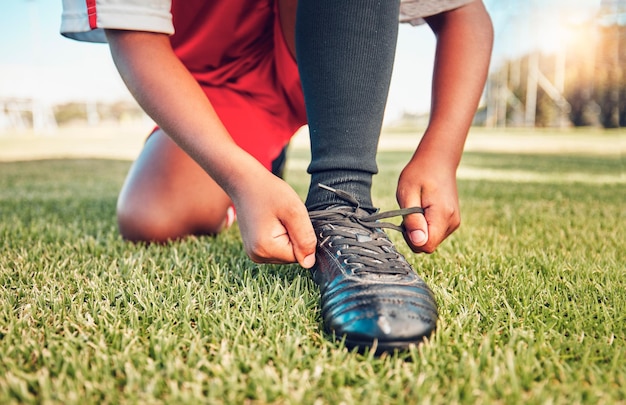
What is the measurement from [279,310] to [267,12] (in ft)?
3.69

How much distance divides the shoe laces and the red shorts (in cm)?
77

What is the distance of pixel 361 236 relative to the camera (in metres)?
0.97

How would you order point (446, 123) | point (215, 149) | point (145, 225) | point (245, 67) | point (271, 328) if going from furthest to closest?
point (245, 67)
point (145, 225)
point (446, 123)
point (215, 149)
point (271, 328)

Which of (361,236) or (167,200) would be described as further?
(167,200)

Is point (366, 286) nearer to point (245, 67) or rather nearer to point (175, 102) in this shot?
point (175, 102)

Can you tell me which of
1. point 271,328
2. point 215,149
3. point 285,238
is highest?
point 215,149

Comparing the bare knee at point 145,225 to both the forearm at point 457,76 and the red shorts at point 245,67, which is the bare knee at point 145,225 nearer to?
the red shorts at point 245,67

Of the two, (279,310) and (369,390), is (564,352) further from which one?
(279,310)

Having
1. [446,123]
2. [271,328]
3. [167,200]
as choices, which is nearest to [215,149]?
[271,328]

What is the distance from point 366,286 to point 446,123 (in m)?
0.56

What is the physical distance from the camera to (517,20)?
22.7 metres

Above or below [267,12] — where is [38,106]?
below

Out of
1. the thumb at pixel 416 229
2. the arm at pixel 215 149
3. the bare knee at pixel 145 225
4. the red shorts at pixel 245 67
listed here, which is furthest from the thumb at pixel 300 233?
the red shorts at pixel 245 67

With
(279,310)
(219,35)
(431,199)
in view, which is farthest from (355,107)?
(219,35)
